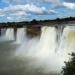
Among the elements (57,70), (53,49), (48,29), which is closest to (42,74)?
(57,70)

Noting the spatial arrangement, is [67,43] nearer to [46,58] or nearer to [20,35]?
[46,58]

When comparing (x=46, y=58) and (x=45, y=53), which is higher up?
(x=45, y=53)

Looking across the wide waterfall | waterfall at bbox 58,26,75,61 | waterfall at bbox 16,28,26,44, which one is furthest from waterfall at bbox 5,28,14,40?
waterfall at bbox 58,26,75,61

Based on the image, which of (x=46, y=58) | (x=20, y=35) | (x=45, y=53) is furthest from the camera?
(x=20, y=35)

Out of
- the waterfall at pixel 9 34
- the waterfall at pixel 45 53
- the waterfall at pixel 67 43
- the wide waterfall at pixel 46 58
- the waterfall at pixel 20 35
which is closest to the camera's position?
the wide waterfall at pixel 46 58

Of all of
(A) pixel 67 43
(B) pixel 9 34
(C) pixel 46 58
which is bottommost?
(B) pixel 9 34

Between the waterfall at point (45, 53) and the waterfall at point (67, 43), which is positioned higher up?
the waterfall at point (67, 43)

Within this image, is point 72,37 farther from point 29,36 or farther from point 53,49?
point 29,36

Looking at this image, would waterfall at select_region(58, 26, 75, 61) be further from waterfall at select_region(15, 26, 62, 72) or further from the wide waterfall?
waterfall at select_region(15, 26, 62, 72)

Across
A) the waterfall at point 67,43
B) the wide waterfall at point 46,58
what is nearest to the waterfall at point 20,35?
the wide waterfall at point 46,58

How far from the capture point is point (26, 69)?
82.8ft

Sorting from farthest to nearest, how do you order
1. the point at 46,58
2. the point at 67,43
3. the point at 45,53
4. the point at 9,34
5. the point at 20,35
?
the point at 9,34 → the point at 20,35 → the point at 45,53 → the point at 46,58 → the point at 67,43

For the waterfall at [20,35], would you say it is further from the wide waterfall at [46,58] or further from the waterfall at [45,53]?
the wide waterfall at [46,58]

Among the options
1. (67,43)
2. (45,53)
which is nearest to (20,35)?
(45,53)
